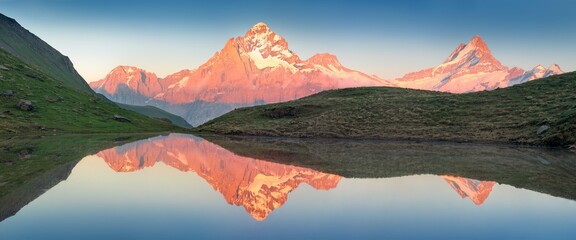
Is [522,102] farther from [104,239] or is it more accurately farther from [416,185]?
[104,239]

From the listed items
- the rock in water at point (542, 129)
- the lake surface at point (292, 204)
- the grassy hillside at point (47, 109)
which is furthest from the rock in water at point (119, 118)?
the rock in water at point (542, 129)

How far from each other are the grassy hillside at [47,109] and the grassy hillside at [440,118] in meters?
32.0

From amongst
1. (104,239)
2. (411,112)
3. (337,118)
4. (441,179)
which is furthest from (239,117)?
(104,239)

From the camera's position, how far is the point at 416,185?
31547mm

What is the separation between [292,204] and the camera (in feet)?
78.1

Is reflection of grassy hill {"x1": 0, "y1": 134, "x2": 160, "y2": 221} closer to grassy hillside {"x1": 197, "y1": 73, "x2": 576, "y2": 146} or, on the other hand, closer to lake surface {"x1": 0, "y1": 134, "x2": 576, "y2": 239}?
lake surface {"x1": 0, "y1": 134, "x2": 576, "y2": 239}

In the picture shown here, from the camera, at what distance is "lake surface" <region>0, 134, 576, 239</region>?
17719mm

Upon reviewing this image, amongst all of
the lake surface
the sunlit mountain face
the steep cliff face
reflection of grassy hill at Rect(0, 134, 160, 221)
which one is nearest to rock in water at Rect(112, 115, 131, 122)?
the steep cliff face

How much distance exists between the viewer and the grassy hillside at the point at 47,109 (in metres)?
105

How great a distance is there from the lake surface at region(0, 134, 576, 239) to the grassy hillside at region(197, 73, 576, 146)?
51.7 m

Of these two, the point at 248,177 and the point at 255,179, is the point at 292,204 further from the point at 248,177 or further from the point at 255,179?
the point at 248,177

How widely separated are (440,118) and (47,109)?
109172 mm

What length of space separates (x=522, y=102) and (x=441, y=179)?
92.7m

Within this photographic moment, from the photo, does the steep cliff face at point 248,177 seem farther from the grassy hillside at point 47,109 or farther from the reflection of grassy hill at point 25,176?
the grassy hillside at point 47,109
